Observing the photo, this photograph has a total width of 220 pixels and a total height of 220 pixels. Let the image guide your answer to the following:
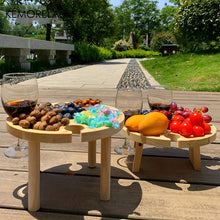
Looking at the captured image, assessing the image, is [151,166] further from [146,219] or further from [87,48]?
[87,48]

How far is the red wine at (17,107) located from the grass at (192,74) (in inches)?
220

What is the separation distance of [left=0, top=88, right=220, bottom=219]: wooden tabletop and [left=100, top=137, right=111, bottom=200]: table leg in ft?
0.18

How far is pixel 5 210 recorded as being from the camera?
5.00ft

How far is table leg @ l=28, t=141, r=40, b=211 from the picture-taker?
4.70 ft

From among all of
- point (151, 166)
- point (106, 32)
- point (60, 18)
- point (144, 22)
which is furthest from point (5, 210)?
point (144, 22)

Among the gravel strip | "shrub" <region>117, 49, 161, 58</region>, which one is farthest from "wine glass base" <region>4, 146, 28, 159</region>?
"shrub" <region>117, 49, 161, 58</region>

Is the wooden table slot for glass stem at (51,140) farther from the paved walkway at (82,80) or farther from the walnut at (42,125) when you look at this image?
the paved walkway at (82,80)

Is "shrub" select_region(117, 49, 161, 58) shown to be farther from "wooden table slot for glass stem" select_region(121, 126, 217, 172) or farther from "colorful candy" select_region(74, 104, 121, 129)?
"colorful candy" select_region(74, 104, 121, 129)

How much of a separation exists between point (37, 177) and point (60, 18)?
19118 mm

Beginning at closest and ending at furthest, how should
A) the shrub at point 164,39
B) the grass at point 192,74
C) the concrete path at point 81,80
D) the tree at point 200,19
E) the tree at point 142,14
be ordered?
the concrete path at point 81,80
the grass at point 192,74
the tree at point 200,19
the shrub at point 164,39
the tree at point 142,14

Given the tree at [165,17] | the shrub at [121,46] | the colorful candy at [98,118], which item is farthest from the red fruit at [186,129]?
the tree at [165,17]

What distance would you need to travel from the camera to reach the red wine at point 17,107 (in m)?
1.54

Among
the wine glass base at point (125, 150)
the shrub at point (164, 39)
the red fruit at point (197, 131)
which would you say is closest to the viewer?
the red fruit at point (197, 131)

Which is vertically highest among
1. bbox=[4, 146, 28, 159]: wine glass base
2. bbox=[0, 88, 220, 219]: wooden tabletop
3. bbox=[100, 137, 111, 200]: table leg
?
bbox=[100, 137, 111, 200]: table leg
